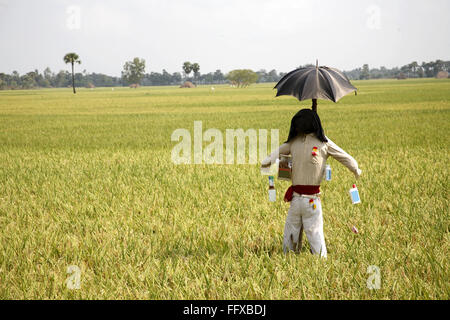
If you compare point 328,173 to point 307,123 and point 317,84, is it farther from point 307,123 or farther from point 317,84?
point 317,84

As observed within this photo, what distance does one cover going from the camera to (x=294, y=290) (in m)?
2.96

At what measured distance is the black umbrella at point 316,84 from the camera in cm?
327

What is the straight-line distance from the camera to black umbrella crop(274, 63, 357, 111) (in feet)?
10.7

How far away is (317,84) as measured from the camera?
10.8 feet

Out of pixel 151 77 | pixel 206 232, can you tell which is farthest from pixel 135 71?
pixel 206 232

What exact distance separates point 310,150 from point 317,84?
1.83ft

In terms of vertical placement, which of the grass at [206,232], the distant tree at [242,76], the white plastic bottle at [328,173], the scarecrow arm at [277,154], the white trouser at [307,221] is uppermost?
the distant tree at [242,76]

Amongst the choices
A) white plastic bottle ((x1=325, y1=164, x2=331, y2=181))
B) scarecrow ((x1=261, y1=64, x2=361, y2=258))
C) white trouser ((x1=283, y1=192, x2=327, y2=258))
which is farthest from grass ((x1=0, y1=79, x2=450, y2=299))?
white plastic bottle ((x1=325, y1=164, x2=331, y2=181))

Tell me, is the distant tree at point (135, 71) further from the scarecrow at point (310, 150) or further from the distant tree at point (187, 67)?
the scarecrow at point (310, 150)

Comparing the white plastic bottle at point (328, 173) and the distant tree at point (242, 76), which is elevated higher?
the distant tree at point (242, 76)

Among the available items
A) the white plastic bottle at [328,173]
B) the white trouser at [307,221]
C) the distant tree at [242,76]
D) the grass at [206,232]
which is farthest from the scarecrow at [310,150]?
the distant tree at [242,76]

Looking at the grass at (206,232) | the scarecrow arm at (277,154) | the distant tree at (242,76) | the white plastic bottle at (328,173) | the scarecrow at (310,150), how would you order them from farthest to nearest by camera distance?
the distant tree at (242,76)
the scarecrow arm at (277,154)
the scarecrow at (310,150)
the white plastic bottle at (328,173)
the grass at (206,232)

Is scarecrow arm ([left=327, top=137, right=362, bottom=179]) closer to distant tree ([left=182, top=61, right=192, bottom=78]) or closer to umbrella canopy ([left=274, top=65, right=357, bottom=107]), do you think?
umbrella canopy ([left=274, top=65, right=357, bottom=107])

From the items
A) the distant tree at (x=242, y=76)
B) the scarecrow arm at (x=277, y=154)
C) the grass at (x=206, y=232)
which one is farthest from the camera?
the distant tree at (x=242, y=76)
